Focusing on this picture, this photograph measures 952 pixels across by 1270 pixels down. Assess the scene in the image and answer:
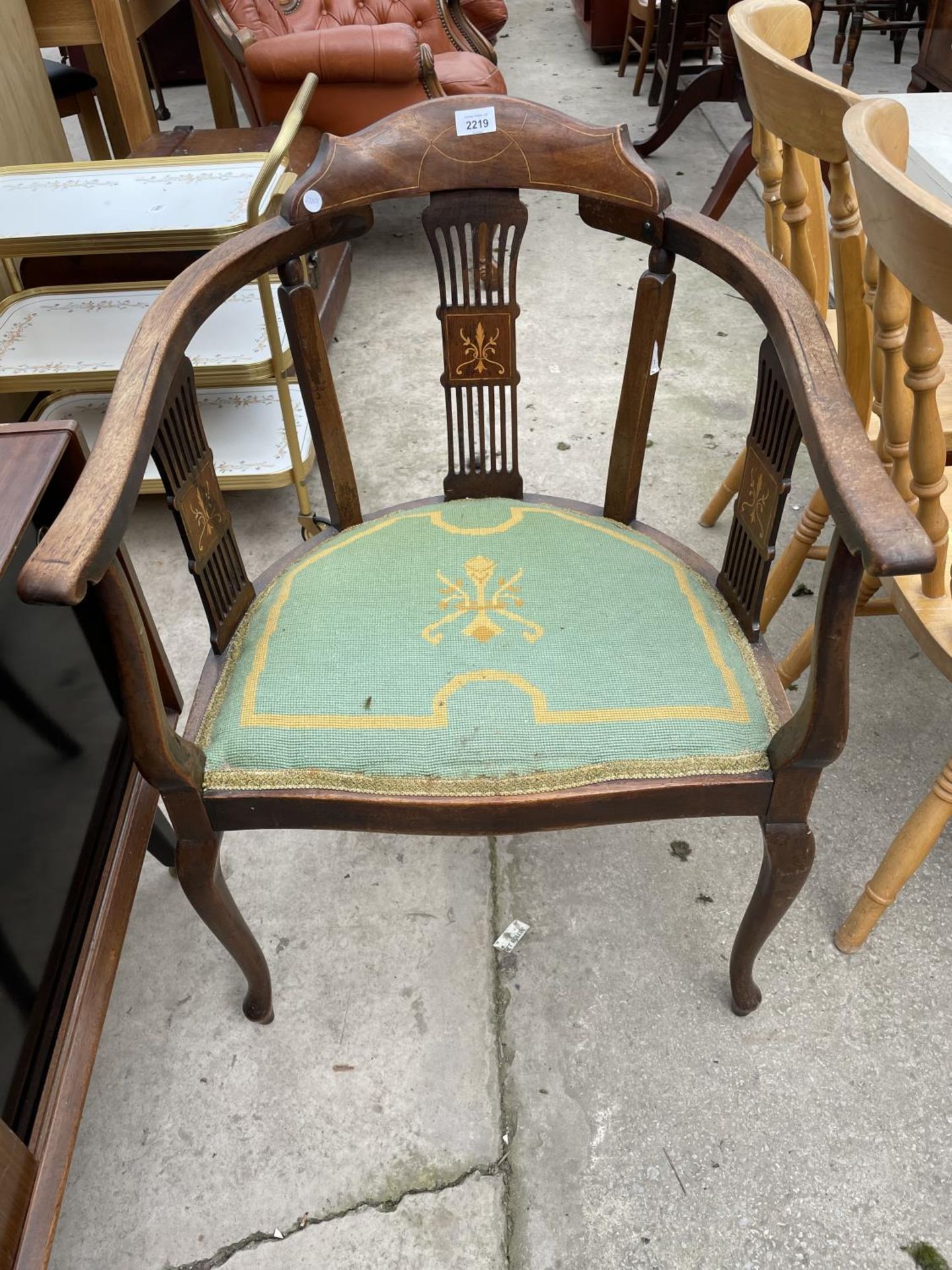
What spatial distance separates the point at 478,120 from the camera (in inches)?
39.4

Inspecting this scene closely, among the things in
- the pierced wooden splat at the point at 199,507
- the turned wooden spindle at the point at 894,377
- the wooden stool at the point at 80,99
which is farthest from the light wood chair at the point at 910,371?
the wooden stool at the point at 80,99

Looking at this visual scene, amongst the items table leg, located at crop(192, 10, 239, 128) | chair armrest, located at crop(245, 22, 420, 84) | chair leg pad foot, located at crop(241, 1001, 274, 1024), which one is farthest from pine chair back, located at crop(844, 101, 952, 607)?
table leg, located at crop(192, 10, 239, 128)

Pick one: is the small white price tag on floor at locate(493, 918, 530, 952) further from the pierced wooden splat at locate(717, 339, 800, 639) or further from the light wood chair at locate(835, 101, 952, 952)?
the pierced wooden splat at locate(717, 339, 800, 639)

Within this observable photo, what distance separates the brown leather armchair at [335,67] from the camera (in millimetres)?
2479

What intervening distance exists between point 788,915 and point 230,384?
4.63ft

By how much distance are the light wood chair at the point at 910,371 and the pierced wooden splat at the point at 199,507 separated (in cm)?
67

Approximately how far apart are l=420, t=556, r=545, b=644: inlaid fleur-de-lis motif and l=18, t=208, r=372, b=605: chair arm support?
1.18 feet

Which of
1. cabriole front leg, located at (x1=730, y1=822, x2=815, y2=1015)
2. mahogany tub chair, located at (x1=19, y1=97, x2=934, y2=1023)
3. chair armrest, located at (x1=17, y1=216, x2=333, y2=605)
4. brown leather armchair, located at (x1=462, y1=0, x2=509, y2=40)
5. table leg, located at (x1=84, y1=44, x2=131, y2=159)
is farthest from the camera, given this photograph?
brown leather armchair, located at (x1=462, y1=0, x2=509, y2=40)

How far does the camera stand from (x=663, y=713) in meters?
0.91

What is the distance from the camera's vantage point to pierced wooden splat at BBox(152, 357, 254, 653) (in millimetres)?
910

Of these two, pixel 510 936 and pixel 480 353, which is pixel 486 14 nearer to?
pixel 480 353

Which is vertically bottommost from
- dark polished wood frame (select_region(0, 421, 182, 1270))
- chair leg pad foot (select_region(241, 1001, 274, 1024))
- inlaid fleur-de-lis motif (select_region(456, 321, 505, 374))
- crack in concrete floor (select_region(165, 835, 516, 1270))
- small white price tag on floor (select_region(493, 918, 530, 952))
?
crack in concrete floor (select_region(165, 835, 516, 1270))

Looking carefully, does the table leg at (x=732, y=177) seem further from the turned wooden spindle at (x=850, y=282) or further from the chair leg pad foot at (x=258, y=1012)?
the chair leg pad foot at (x=258, y=1012)

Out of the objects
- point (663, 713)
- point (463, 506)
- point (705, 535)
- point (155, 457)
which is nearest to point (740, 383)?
point (705, 535)
